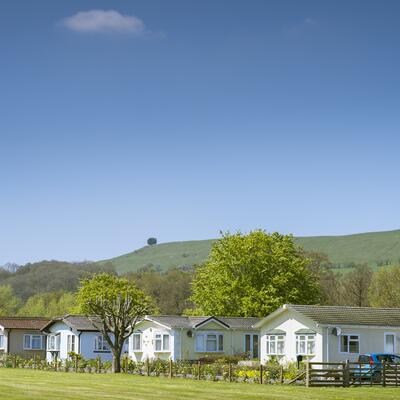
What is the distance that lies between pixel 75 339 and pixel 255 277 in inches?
726

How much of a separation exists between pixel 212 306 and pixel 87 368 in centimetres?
2691

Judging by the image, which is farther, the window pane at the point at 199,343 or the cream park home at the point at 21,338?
the cream park home at the point at 21,338

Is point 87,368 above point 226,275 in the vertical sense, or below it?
below

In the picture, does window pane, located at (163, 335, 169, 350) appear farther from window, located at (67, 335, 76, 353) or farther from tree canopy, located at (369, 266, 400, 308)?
tree canopy, located at (369, 266, 400, 308)

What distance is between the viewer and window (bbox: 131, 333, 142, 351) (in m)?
70.2

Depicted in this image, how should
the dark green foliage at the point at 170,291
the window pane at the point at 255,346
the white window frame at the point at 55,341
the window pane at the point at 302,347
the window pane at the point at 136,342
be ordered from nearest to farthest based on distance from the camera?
the window pane at the point at 302,347 < the window pane at the point at 255,346 < the window pane at the point at 136,342 < the white window frame at the point at 55,341 < the dark green foliage at the point at 170,291

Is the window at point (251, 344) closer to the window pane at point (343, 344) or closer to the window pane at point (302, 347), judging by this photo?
the window pane at point (302, 347)

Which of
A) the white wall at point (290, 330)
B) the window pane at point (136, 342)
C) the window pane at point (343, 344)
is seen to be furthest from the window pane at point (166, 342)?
the window pane at point (343, 344)

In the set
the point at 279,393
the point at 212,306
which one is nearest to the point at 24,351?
the point at 212,306

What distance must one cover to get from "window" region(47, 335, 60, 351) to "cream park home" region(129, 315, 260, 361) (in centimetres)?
856

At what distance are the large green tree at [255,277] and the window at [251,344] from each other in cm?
1053

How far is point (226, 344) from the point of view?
6844 cm

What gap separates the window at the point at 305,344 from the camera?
59.1m

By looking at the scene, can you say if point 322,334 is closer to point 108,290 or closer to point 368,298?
point 108,290
